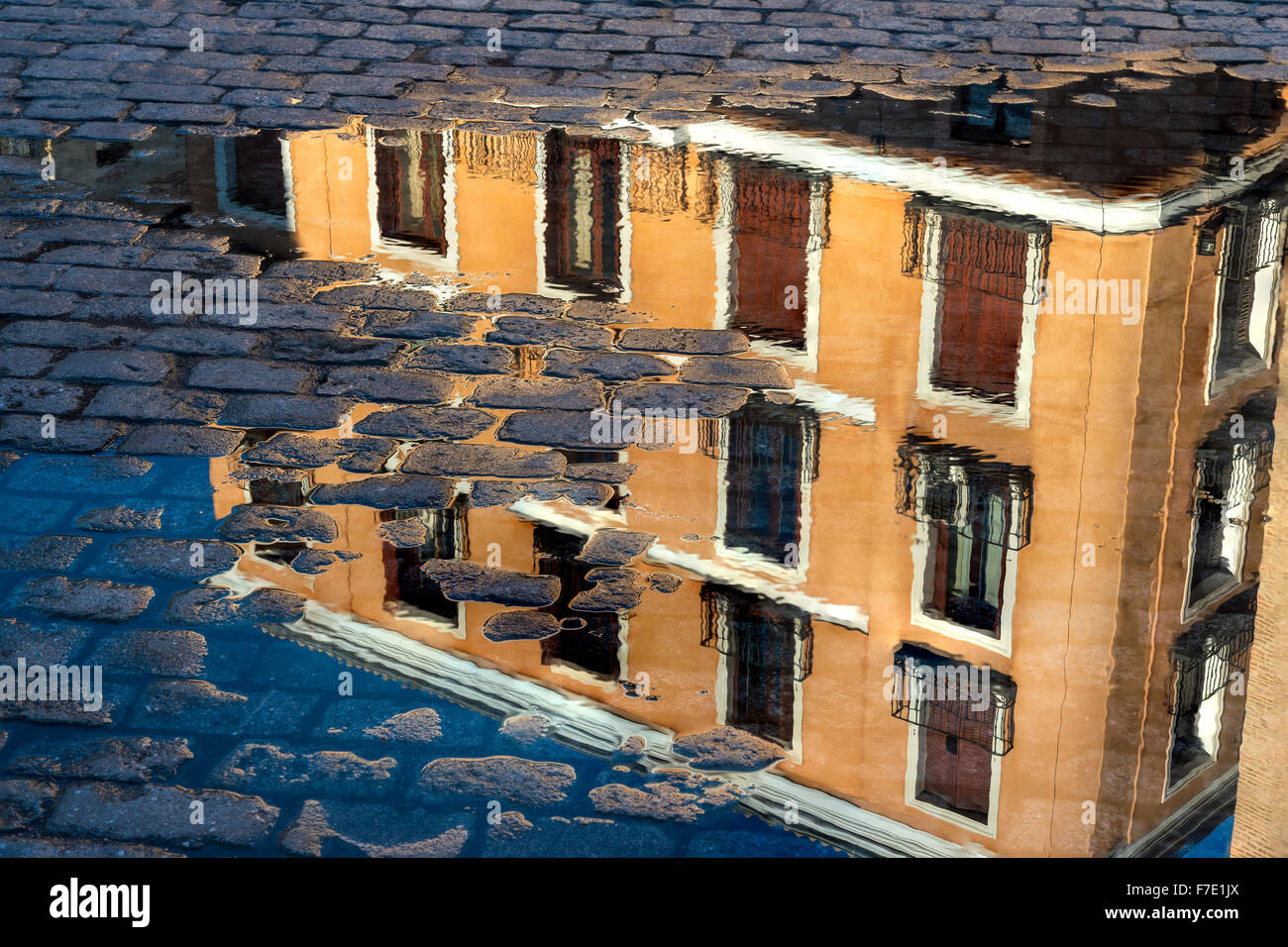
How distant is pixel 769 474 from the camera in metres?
5.83

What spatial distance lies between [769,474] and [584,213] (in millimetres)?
2781

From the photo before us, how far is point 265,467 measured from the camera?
5820 mm

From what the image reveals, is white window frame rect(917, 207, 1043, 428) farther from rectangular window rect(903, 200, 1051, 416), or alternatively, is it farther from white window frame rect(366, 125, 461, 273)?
white window frame rect(366, 125, 461, 273)

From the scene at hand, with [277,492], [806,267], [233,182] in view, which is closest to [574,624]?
[277,492]

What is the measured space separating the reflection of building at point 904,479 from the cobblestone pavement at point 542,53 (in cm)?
108

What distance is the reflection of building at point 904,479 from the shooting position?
4453 mm

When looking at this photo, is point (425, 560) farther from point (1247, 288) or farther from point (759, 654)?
point (1247, 288)

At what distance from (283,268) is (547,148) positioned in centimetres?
207

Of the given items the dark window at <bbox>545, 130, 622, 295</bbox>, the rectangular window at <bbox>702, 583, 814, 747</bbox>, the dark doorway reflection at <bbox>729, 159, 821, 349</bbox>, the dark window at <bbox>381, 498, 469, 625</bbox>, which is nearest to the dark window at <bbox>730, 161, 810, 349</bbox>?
the dark doorway reflection at <bbox>729, 159, 821, 349</bbox>

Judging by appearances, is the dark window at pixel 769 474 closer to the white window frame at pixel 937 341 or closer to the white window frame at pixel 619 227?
the white window frame at pixel 937 341

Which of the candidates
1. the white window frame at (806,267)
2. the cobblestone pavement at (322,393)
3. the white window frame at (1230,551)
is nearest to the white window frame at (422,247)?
the cobblestone pavement at (322,393)
